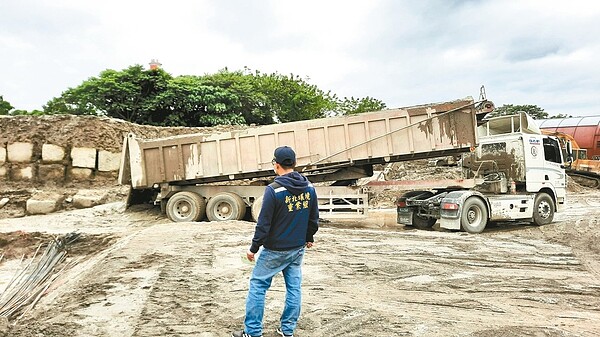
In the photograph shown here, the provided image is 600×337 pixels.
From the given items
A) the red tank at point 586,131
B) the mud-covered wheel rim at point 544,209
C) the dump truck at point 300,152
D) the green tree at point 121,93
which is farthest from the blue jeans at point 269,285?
the red tank at point 586,131

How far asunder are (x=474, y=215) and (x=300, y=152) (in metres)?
4.22

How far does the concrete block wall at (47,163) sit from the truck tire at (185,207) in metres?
5.33

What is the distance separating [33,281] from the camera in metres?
6.67

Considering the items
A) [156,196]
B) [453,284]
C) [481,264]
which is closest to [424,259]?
[481,264]

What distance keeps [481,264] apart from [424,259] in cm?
83

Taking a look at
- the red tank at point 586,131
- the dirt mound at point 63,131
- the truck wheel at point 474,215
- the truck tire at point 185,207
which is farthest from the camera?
the red tank at point 586,131

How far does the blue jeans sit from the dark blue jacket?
0.09 m

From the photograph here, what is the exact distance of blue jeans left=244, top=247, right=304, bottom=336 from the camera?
3.63 meters

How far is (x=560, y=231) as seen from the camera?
10.7 metres

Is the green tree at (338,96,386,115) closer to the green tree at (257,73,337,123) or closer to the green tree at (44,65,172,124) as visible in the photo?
the green tree at (257,73,337,123)

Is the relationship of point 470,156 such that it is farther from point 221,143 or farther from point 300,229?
point 300,229

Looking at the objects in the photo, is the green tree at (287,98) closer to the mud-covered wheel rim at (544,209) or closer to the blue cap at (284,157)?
the mud-covered wheel rim at (544,209)

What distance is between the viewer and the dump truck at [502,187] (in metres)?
10.6

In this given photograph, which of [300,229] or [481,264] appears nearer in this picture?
[300,229]
